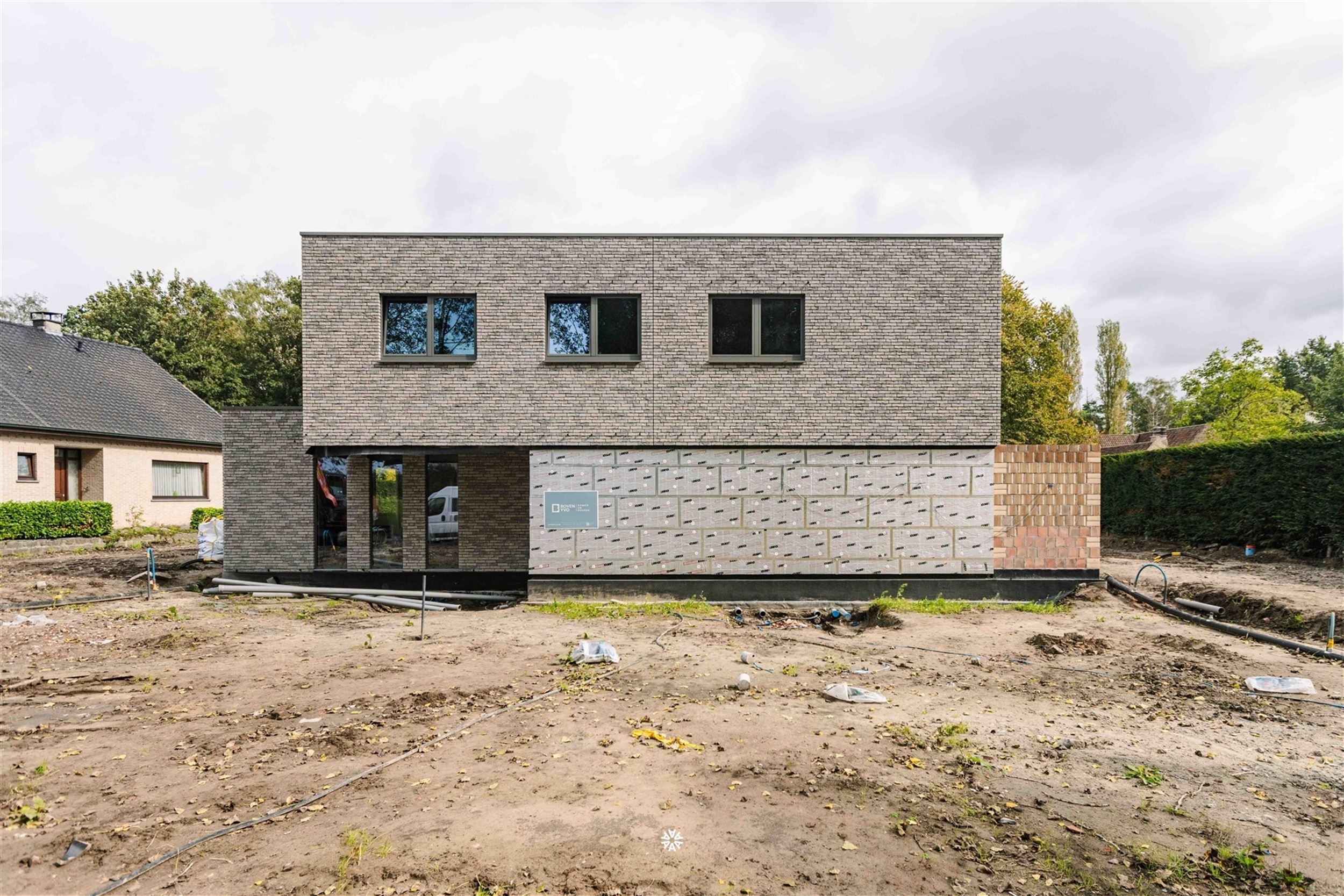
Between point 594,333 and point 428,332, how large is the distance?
3.03 metres

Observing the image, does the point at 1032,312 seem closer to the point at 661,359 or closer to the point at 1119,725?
the point at 661,359

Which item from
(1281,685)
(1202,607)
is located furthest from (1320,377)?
(1281,685)

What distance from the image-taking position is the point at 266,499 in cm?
1180

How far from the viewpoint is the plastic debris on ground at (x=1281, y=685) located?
638cm

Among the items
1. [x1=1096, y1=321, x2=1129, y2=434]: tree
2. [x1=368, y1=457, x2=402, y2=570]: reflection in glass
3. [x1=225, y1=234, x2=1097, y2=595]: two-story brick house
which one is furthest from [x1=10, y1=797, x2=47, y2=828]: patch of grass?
[x1=1096, y1=321, x2=1129, y2=434]: tree

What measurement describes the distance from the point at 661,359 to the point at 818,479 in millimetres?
3545

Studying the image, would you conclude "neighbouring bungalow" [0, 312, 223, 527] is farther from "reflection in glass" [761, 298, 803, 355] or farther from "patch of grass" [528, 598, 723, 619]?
"reflection in glass" [761, 298, 803, 355]

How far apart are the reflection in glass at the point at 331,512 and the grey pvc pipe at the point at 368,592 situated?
2.12ft

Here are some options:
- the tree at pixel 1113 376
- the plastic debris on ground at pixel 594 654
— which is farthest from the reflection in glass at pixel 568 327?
the tree at pixel 1113 376

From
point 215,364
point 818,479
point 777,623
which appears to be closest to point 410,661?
point 777,623

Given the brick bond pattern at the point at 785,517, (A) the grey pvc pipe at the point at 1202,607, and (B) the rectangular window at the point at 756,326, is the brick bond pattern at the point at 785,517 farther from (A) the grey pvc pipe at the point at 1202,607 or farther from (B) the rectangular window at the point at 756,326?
(A) the grey pvc pipe at the point at 1202,607

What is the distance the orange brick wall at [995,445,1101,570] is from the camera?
36.2 feet

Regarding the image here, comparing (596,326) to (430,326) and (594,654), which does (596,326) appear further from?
(594,654)

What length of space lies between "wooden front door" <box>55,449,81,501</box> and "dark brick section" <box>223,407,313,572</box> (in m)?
13.6
